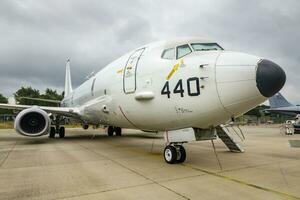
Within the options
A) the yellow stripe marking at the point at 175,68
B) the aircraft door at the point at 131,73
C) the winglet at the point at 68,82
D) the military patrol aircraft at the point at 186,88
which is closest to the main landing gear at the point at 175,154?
the military patrol aircraft at the point at 186,88

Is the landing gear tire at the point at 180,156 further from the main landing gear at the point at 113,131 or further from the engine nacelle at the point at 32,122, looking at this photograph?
the main landing gear at the point at 113,131

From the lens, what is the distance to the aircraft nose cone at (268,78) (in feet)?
17.7

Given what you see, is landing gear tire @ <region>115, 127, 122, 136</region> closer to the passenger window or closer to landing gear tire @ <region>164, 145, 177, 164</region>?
landing gear tire @ <region>164, 145, 177, 164</region>

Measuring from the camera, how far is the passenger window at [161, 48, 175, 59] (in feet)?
24.1

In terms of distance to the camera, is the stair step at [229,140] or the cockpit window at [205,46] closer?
the cockpit window at [205,46]

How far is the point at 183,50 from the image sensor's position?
7.17m

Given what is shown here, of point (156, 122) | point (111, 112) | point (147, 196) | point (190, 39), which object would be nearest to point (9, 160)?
point (111, 112)

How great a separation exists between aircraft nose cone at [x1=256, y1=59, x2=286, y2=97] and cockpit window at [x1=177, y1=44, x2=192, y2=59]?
2.07 m

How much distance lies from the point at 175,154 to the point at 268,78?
326 centimetres

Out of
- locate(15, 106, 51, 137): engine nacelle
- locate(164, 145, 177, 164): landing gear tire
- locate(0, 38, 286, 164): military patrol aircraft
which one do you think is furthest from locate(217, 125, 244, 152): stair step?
locate(15, 106, 51, 137): engine nacelle

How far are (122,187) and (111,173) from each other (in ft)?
4.41

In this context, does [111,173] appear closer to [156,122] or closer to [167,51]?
[156,122]

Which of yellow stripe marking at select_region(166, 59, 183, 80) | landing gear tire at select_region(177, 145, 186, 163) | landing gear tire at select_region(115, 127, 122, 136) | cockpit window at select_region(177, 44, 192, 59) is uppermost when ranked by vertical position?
cockpit window at select_region(177, 44, 192, 59)

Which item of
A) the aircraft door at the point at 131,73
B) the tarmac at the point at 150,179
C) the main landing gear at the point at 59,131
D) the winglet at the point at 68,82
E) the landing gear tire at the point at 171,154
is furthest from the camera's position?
the winglet at the point at 68,82
